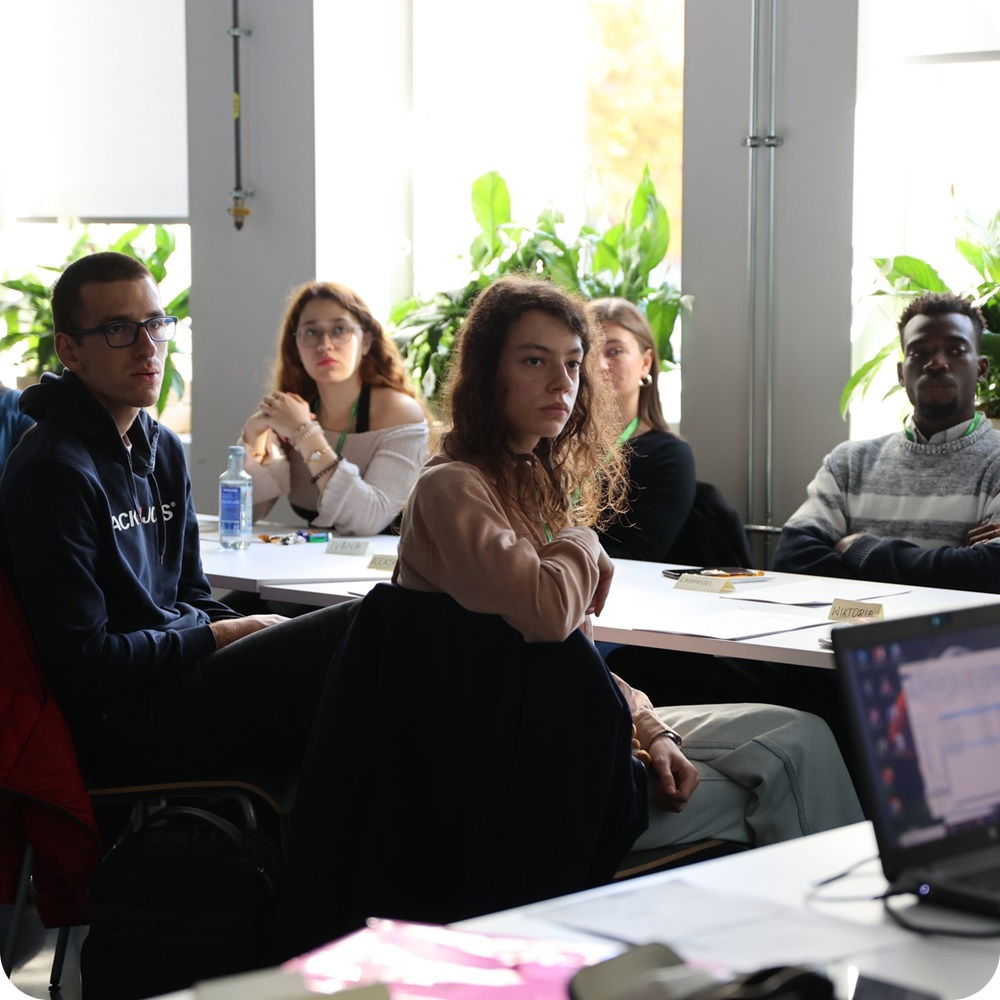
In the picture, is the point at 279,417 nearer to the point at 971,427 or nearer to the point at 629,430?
the point at 629,430

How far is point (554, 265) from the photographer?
4.24 m

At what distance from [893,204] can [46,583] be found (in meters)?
2.80

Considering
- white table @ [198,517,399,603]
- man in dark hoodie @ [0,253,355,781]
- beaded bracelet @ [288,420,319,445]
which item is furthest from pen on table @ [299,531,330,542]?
man in dark hoodie @ [0,253,355,781]

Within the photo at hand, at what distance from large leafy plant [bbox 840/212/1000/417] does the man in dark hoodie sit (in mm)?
1968

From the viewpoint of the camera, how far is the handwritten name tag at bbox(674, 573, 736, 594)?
9.07 feet

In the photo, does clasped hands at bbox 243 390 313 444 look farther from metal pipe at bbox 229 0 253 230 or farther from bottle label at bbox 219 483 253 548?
metal pipe at bbox 229 0 253 230

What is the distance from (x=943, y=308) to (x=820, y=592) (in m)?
0.95

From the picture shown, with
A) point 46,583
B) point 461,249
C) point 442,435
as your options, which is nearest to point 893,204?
point 461,249

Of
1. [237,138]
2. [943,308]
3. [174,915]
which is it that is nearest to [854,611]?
[943,308]

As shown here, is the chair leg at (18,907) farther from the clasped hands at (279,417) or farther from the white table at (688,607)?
the clasped hands at (279,417)

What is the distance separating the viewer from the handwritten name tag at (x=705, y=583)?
2.76m

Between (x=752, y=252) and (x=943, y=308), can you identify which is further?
(x=752, y=252)

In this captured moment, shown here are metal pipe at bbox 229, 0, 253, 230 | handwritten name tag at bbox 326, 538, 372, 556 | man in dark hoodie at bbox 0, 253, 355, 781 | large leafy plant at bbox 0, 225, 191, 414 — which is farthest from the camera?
large leafy plant at bbox 0, 225, 191, 414

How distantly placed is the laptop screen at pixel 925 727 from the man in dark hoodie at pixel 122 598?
4.28 ft
